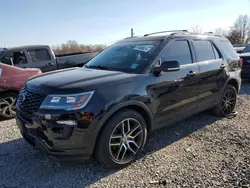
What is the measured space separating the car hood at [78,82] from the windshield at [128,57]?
273mm

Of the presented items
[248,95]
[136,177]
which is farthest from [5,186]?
[248,95]

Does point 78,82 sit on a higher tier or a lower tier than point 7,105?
higher

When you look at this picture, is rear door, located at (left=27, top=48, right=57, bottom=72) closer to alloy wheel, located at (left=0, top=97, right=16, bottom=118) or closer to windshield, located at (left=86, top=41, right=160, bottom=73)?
alloy wheel, located at (left=0, top=97, right=16, bottom=118)

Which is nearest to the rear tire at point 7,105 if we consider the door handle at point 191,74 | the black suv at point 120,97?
the black suv at point 120,97

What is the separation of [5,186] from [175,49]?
3.14 meters

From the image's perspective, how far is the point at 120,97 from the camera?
3.04 m

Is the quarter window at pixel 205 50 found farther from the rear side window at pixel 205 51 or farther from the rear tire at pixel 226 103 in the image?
the rear tire at pixel 226 103

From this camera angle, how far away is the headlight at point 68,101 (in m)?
2.78

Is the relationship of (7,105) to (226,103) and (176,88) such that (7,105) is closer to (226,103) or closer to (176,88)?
(176,88)

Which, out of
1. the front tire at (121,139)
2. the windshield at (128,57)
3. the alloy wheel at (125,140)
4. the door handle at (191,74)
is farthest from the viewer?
the door handle at (191,74)

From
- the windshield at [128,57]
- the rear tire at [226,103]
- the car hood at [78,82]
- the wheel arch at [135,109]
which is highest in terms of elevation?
A: the windshield at [128,57]

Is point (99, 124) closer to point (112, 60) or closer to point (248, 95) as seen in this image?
point (112, 60)

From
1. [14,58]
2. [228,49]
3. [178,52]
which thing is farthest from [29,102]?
[14,58]

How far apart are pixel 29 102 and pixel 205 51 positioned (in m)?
3.27
